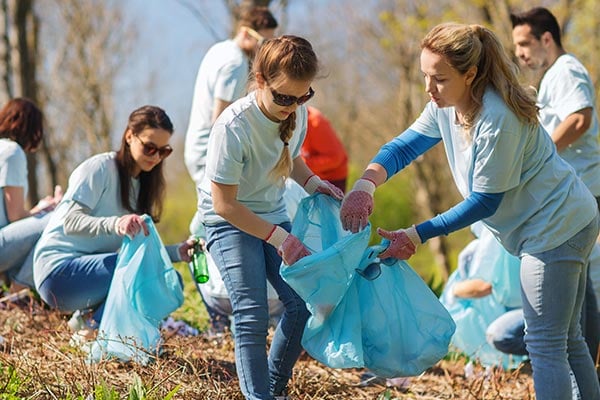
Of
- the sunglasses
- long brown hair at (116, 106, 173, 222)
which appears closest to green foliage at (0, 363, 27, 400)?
long brown hair at (116, 106, 173, 222)

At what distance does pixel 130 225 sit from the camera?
388 centimetres

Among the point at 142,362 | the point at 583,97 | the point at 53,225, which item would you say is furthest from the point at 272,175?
the point at 583,97

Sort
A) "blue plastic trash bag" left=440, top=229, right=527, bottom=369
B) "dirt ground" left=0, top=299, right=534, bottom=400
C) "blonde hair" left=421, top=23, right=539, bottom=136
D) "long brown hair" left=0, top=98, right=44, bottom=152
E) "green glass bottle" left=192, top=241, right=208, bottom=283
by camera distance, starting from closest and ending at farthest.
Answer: "blonde hair" left=421, top=23, right=539, bottom=136, "dirt ground" left=0, top=299, right=534, bottom=400, "green glass bottle" left=192, top=241, right=208, bottom=283, "blue plastic trash bag" left=440, top=229, right=527, bottom=369, "long brown hair" left=0, top=98, right=44, bottom=152

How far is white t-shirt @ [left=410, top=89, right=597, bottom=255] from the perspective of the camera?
9.37 ft

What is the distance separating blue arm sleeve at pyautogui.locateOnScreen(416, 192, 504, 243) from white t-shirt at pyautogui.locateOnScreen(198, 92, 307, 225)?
647 mm

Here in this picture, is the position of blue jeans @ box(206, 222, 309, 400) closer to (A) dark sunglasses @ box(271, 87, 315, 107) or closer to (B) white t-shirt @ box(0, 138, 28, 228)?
(A) dark sunglasses @ box(271, 87, 315, 107)

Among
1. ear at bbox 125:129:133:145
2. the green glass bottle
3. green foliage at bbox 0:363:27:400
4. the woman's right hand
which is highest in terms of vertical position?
ear at bbox 125:129:133:145

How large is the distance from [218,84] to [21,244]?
1429 millimetres

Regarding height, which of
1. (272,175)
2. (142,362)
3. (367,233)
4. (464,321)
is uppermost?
(272,175)

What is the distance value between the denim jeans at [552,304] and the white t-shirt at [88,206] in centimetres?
207

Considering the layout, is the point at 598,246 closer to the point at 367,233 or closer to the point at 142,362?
the point at 367,233

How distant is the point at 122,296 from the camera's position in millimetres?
3809

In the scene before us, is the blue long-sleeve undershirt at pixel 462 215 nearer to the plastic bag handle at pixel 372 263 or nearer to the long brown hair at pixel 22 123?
the plastic bag handle at pixel 372 263

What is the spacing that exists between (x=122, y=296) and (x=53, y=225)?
66 cm
